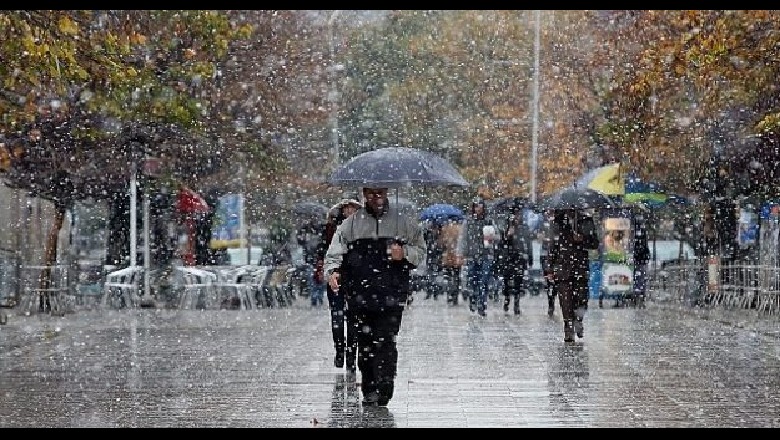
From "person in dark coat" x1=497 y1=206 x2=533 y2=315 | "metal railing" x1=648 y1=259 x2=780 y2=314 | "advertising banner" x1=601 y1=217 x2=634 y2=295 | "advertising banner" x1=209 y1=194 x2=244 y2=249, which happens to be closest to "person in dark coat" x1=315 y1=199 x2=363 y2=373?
"metal railing" x1=648 y1=259 x2=780 y2=314

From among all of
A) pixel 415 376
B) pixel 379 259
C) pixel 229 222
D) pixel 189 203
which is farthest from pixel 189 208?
pixel 379 259

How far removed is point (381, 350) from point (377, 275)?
519 millimetres

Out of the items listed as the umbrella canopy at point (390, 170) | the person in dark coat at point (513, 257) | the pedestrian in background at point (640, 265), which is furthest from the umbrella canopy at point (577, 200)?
the pedestrian in background at point (640, 265)

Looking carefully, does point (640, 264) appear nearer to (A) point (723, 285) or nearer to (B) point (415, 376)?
(A) point (723, 285)

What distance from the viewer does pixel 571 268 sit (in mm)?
17656

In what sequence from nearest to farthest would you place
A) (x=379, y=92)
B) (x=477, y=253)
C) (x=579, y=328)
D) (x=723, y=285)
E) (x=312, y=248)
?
(x=579, y=328) → (x=477, y=253) → (x=723, y=285) → (x=312, y=248) → (x=379, y=92)

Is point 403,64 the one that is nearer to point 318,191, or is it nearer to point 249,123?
point 318,191

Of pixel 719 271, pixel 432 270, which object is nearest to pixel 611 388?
pixel 719 271

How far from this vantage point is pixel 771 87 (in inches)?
848

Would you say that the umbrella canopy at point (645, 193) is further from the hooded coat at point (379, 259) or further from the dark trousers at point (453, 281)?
the hooded coat at point (379, 259)

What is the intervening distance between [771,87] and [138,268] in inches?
498

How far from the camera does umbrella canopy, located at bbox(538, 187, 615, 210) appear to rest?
1977cm

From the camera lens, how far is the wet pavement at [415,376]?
1057cm

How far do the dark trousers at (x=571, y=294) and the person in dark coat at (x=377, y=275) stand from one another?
679cm
